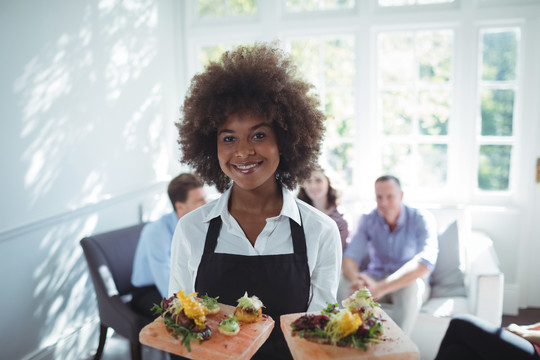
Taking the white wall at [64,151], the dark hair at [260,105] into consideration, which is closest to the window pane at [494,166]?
the white wall at [64,151]

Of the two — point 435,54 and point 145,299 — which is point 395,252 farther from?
point 435,54

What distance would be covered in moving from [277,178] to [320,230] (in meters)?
0.25

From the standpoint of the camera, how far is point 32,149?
8.65 feet

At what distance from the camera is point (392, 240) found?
10.1ft

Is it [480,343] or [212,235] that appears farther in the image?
[480,343]

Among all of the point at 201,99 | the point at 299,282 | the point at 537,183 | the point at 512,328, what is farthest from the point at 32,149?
the point at 537,183

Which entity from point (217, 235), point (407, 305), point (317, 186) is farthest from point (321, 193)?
point (217, 235)

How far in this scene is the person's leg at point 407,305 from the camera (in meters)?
2.81

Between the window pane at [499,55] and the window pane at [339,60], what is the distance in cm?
104

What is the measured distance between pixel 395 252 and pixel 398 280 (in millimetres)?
320

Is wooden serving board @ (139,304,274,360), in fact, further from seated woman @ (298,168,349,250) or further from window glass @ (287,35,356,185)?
window glass @ (287,35,356,185)

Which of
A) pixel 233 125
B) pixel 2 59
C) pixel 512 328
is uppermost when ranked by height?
pixel 2 59

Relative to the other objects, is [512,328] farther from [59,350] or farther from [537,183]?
[59,350]

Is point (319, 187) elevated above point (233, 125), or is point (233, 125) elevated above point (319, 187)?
point (233, 125)
